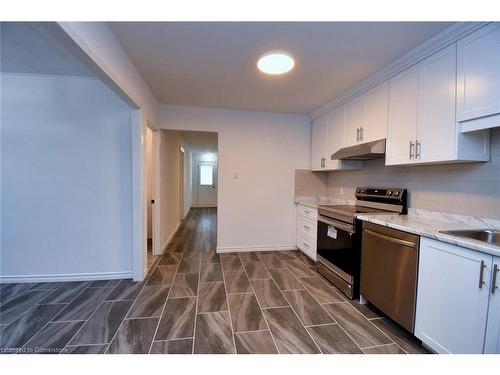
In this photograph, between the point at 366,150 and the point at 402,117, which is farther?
the point at 366,150

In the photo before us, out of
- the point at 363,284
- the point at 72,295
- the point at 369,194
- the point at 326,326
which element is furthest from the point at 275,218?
the point at 72,295

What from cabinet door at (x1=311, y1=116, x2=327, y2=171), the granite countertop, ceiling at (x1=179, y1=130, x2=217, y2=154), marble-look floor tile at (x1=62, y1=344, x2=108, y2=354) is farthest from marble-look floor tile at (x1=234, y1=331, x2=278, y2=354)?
ceiling at (x1=179, y1=130, x2=217, y2=154)

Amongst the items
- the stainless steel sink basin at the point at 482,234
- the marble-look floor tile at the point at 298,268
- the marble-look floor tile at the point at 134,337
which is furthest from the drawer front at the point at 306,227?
the marble-look floor tile at the point at 134,337

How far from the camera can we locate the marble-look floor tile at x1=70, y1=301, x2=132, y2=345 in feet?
5.20

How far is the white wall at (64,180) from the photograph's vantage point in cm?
235

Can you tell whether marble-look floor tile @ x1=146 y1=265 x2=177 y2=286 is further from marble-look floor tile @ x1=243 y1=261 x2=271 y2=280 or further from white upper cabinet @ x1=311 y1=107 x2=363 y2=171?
white upper cabinet @ x1=311 y1=107 x2=363 y2=171

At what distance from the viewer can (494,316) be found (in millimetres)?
1151

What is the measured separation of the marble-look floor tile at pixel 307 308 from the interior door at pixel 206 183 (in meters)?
7.85

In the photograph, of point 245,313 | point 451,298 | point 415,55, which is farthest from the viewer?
point 245,313

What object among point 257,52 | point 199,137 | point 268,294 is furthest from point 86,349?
point 199,137

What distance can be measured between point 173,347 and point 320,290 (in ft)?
5.29

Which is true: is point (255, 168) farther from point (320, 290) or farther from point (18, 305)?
point (18, 305)
